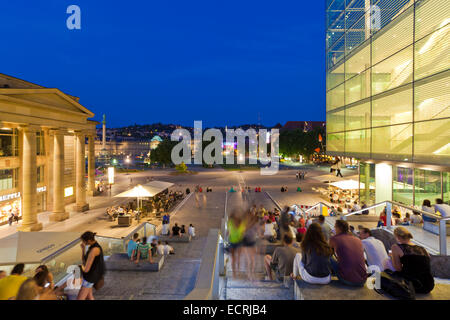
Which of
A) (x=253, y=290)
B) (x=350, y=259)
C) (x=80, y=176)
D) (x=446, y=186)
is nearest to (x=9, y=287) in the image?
(x=253, y=290)

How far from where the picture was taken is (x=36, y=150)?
22.6 metres

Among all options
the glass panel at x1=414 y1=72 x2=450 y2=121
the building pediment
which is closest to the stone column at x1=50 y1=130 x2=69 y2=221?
the building pediment

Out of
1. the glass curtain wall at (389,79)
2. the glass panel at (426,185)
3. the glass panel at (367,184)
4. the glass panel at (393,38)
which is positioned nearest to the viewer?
the glass curtain wall at (389,79)

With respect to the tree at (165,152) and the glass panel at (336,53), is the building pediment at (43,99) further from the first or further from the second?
the tree at (165,152)

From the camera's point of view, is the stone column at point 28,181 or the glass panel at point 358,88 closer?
the stone column at point 28,181

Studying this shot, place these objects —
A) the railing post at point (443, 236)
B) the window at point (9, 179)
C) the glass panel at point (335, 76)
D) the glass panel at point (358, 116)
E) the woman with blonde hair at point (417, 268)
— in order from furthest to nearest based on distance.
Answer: the glass panel at point (335, 76)
the window at point (9, 179)
the glass panel at point (358, 116)
the railing post at point (443, 236)
the woman with blonde hair at point (417, 268)

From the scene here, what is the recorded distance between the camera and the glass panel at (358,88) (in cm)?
2005

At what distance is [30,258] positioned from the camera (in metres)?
7.49

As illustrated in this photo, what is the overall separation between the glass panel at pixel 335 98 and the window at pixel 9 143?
27.3 metres

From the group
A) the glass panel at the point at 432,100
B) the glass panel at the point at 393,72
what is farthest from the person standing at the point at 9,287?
the glass panel at the point at 393,72

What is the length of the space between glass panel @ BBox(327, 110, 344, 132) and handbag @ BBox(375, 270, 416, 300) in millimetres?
21795

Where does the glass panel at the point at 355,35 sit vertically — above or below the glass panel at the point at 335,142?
above

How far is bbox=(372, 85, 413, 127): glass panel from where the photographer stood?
15.3m

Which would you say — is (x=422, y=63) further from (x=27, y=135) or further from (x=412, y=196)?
(x=27, y=135)
